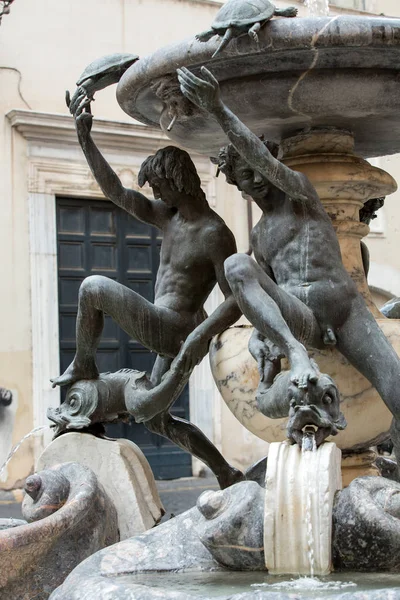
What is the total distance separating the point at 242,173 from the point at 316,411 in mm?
1186

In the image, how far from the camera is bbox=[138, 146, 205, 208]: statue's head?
452cm

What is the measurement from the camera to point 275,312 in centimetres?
375

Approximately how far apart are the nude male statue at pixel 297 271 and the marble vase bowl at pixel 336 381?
0.18 metres

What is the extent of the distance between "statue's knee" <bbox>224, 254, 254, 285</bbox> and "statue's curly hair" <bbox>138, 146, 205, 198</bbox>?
2.40ft

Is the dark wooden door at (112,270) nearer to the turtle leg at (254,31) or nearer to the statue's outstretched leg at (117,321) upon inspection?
the statue's outstretched leg at (117,321)

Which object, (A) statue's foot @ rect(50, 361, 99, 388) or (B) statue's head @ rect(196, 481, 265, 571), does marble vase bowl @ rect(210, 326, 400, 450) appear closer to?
(A) statue's foot @ rect(50, 361, 99, 388)

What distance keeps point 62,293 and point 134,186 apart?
4.15ft

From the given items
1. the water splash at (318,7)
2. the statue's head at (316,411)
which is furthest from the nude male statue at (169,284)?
the water splash at (318,7)

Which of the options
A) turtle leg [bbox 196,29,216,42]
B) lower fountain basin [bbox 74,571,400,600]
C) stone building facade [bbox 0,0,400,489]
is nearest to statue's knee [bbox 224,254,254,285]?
turtle leg [bbox 196,29,216,42]

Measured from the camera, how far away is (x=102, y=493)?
3895mm

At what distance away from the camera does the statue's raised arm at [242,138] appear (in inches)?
148

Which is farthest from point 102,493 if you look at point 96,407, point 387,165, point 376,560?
point 387,165

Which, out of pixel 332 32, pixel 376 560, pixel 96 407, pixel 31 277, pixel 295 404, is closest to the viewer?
pixel 376 560

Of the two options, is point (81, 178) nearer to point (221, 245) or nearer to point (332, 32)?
point (221, 245)
